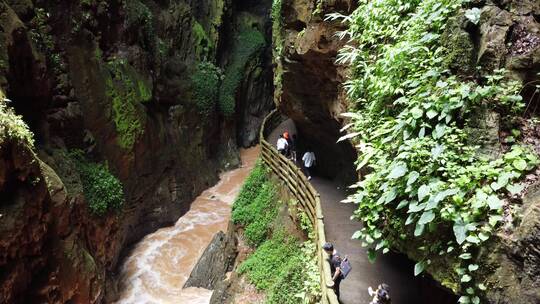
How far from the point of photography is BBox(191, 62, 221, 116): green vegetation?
849 inches

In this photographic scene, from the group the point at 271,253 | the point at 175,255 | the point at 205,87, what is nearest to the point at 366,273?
the point at 271,253

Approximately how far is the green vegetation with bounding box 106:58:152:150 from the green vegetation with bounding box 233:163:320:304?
5.11m

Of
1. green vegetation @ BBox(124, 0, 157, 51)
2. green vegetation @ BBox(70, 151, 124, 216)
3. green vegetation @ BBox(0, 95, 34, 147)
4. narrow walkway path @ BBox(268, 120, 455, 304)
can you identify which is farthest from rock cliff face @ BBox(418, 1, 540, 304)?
green vegetation @ BBox(124, 0, 157, 51)

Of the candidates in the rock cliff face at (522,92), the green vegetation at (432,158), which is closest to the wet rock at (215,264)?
the green vegetation at (432,158)

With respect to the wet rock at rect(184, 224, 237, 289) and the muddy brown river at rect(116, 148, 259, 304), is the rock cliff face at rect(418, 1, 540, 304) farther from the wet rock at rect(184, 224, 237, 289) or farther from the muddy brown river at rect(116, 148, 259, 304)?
the muddy brown river at rect(116, 148, 259, 304)

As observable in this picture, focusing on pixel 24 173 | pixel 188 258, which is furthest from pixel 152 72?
pixel 24 173

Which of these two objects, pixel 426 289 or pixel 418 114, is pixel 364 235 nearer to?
pixel 418 114

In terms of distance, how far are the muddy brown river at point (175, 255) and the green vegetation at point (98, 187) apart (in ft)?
10.4

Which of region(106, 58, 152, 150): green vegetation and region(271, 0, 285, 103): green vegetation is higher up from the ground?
region(271, 0, 285, 103): green vegetation

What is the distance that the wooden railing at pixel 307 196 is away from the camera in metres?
6.61

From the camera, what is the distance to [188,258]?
16.1 meters

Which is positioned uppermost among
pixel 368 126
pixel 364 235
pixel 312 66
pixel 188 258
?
pixel 312 66

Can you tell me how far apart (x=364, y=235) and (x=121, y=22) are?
14.2 meters

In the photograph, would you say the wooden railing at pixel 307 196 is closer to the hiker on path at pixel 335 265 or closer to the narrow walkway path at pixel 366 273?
the hiker on path at pixel 335 265
